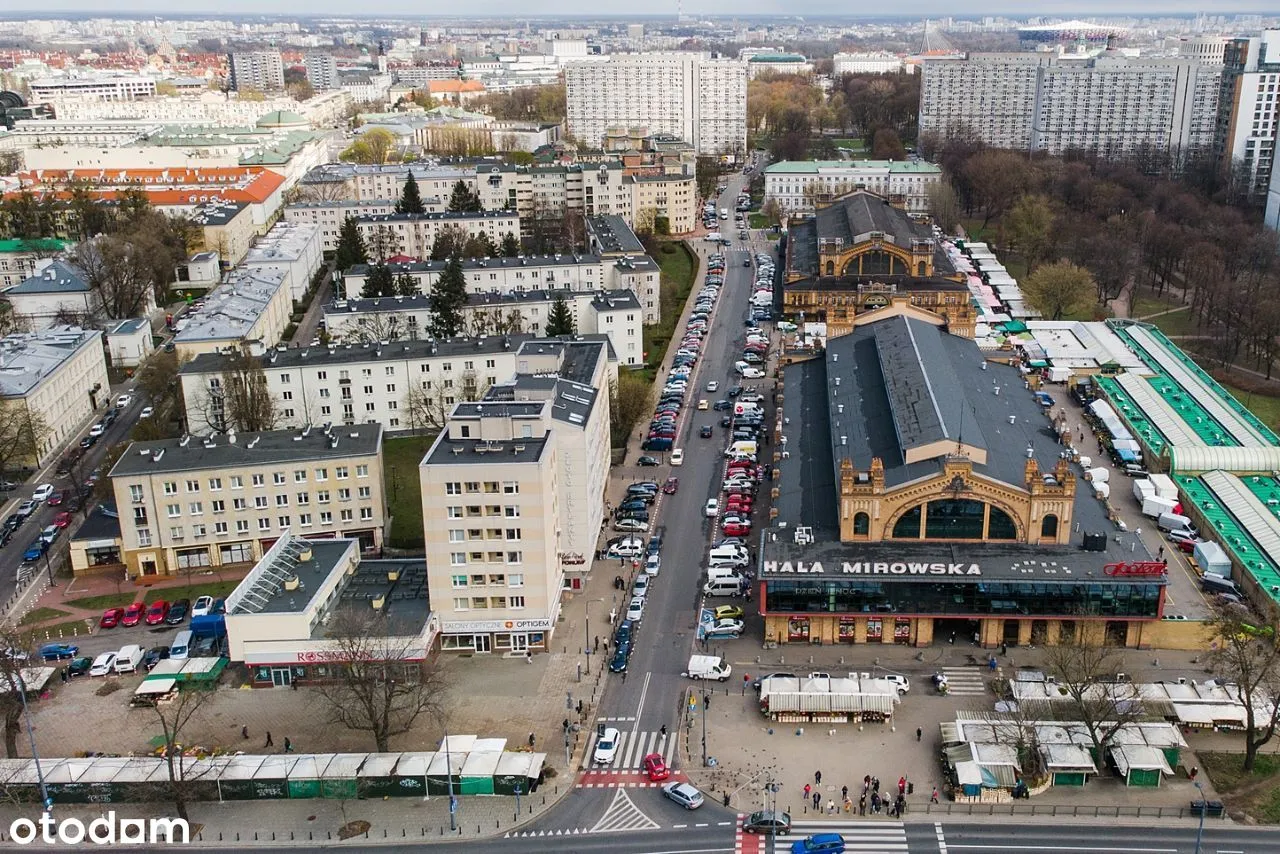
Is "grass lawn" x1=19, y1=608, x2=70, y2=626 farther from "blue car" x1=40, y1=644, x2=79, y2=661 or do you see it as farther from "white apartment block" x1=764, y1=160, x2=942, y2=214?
"white apartment block" x1=764, y1=160, x2=942, y2=214

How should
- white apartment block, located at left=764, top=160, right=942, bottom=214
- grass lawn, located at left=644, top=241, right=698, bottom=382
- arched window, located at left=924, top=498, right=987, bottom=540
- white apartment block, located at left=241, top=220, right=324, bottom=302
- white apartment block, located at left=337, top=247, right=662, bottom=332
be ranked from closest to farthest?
arched window, located at left=924, top=498, right=987, bottom=540 → grass lawn, located at left=644, top=241, right=698, bottom=382 → white apartment block, located at left=337, top=247, right=662, bottom=332 → white apartment block, located at left=241, top=220, right=324, bottom=302 → white apartment block, located at left=764, top=160, right=942, bottom=214

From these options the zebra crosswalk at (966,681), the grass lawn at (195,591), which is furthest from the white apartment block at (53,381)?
the zebra crosswalk at (966,681)

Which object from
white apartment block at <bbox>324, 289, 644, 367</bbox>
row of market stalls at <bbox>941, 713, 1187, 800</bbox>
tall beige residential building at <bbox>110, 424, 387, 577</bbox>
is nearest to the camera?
row of market stalls at <bbox>941, 713, 1187, 800</bbox>

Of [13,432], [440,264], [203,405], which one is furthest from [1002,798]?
[440,264]

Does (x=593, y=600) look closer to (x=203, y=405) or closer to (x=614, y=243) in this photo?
(x=203, y=405)

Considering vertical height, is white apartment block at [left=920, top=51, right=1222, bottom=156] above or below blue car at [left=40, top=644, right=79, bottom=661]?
above

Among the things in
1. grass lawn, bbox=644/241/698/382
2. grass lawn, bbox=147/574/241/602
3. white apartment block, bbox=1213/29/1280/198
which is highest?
white apartment block, bbox=1213/29/1280/198

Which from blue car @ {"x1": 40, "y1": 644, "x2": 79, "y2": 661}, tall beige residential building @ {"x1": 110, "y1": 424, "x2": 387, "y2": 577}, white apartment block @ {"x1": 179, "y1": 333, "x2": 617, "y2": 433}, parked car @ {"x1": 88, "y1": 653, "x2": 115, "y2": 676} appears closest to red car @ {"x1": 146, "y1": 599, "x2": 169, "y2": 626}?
blue car @ {"x1": 40, "y1": 644, "x2": 79, "y2": 661}

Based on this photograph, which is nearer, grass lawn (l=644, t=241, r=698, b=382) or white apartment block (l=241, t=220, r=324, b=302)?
grass lawn (l=644, t=241, r=698, b=382)
